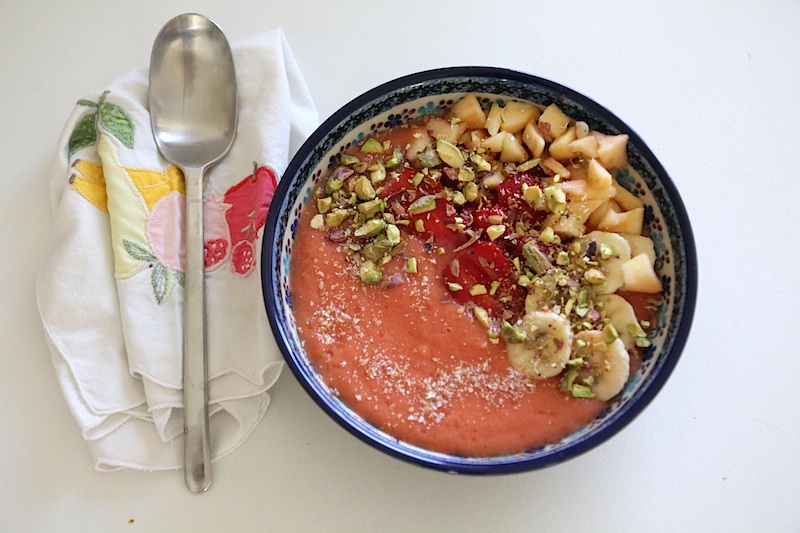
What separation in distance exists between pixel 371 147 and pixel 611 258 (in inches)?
20.3

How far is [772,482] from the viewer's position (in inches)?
51.9

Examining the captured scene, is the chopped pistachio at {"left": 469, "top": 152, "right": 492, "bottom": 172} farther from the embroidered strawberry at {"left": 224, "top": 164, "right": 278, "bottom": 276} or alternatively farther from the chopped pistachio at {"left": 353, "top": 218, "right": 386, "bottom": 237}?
the embroidered strawberry at {"left": 224, "top": 164, "right": 278, "bottom": 276}

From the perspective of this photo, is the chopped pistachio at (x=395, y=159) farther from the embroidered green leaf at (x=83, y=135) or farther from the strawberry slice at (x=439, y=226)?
the embroidered green leaf at (x=83, y=135)

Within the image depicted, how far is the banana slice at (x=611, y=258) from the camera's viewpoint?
1274mm

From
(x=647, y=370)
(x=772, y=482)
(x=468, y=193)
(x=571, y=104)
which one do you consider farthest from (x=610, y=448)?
(x=571, y=104)

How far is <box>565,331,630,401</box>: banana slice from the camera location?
Answer: 48.2 inches

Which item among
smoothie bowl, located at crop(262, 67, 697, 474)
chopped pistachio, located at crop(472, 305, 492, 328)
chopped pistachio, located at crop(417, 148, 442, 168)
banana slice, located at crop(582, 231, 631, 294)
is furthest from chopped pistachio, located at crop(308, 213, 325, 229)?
banana slice, located at crop(582, 231, 631, 294)

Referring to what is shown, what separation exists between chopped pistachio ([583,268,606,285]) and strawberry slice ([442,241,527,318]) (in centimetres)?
12

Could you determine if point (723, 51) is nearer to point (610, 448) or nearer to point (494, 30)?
point (494, 30)

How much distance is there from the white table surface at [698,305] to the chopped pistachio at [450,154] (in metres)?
0.33

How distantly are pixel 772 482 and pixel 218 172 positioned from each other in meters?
1.26

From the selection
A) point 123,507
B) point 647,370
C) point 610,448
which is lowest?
point 123,507

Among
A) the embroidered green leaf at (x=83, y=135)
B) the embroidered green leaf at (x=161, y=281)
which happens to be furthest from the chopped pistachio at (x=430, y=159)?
the embroidered green leaf at (x=83, y=135)

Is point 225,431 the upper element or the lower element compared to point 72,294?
lower
